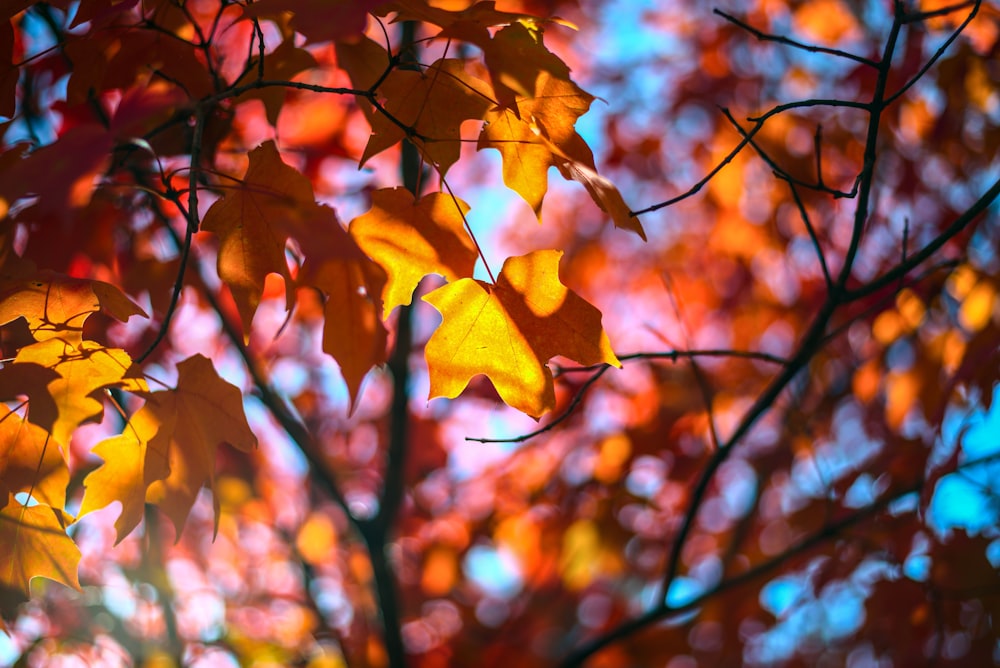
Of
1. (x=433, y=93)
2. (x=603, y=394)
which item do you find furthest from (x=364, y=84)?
(x=603, y=394)

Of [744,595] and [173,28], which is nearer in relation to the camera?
[173,28]

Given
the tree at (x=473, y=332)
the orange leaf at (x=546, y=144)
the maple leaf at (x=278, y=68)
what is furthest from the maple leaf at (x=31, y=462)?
the orange leaf at (x=546, y=144)

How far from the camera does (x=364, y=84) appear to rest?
1179 millimetres

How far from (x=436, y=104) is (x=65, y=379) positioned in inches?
25.7

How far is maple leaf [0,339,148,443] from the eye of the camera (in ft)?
3.16

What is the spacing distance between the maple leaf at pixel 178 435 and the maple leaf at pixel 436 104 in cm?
42

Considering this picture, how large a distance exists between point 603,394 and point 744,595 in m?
1.12

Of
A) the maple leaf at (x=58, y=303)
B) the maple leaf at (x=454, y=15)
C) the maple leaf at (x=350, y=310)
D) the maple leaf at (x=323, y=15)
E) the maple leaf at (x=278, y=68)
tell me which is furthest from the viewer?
the maple leaf at (x=278, y=68)

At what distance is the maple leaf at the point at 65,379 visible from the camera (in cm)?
96

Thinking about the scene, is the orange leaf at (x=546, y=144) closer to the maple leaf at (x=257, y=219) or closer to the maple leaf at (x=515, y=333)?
the maple leaf at (x=515, y=333)

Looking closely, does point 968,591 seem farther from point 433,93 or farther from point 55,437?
point 55,437

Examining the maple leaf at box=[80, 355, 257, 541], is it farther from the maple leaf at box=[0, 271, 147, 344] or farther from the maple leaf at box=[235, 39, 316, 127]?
the maple leaf at box=[235, 39, 316, 127]

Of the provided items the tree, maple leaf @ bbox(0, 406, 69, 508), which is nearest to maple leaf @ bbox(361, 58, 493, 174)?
the tree

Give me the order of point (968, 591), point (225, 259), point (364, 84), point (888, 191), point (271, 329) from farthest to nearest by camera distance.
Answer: point (271, 329) → point (888, 191) → point (968, 591) → point (364, 84) → point (225, 259)
